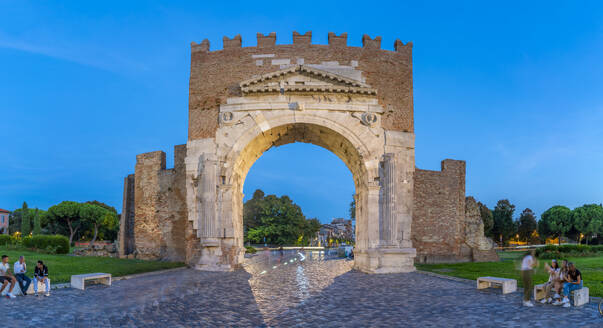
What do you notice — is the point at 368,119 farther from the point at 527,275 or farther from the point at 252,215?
the point at 252,215

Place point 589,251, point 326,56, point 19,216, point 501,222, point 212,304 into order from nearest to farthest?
point 212,304, point 326,56, point 589,251, point 501,222, point 19,216

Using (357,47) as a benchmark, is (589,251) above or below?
below

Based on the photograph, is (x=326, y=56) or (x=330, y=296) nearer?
(x=330, y=296)

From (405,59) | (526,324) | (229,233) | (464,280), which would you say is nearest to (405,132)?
(405,59)

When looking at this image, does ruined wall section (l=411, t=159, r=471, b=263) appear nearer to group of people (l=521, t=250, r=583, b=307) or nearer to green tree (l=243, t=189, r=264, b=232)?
group of people (l=521, t=250, r=583, b=307)

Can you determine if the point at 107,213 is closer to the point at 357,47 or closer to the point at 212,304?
the point at 357,47

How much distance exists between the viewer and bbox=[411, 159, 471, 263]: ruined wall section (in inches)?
717

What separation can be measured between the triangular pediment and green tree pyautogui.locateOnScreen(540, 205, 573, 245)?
47.2 metres

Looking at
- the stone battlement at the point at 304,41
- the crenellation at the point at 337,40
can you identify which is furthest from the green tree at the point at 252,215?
the crenellation at the point at 337,40

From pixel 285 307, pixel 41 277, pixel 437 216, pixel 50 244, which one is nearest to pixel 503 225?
pixel 437 216

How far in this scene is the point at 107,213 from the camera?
50875 millimetres

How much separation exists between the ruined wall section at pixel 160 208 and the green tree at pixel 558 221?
50.7m

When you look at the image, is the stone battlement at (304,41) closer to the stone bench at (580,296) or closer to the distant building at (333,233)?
the stone bench at (580,296)

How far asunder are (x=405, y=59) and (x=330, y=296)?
40.6 feet
